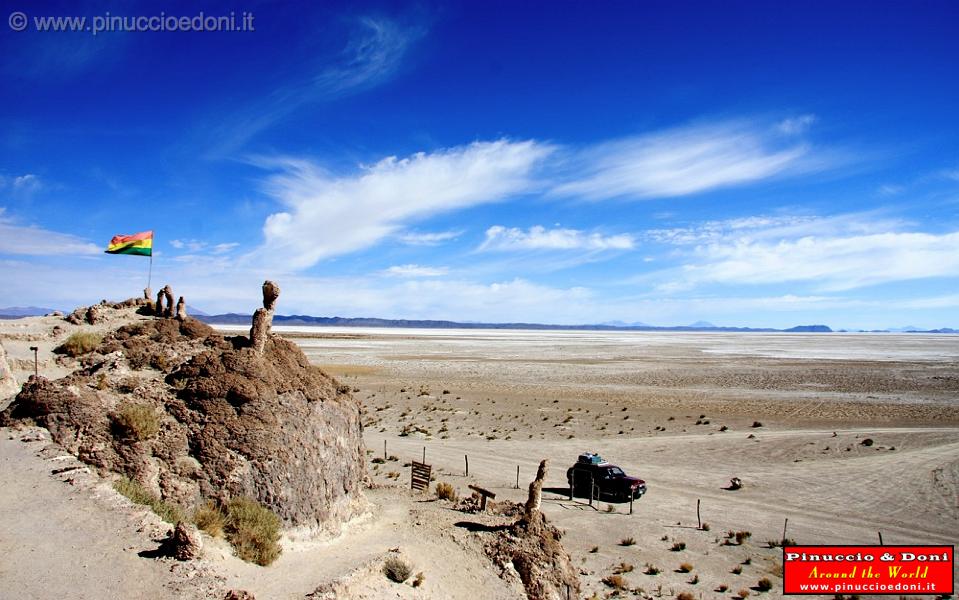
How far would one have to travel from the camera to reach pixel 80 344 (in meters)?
17.8

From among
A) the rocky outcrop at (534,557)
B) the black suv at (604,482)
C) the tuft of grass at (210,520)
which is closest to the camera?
the tuft of grass at (210,520)

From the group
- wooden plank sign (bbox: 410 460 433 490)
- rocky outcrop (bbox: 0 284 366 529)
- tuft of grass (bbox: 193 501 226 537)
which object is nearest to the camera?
tuft of grass (bbox: 193 501 226 537)

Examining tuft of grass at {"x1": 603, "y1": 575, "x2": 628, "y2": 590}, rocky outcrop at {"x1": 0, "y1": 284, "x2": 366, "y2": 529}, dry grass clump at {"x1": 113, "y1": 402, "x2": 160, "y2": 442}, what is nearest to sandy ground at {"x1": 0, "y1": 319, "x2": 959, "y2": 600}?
tuft of grass at {"x1": 603, "y1": 575, "x2": 628, "y2": 590}

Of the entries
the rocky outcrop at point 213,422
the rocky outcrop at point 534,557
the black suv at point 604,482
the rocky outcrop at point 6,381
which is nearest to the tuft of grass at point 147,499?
the rocky outcrop at point 213,422

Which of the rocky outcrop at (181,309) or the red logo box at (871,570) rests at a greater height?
the rocky outcrop at (181,309)

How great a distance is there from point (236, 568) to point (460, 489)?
46.1 feet

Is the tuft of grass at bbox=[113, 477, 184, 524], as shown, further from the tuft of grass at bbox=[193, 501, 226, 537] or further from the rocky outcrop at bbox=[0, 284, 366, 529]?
the tuft of grass at bbox=[193, 501, 226, 537]

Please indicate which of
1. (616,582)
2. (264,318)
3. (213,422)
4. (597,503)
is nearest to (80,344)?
(264,318)

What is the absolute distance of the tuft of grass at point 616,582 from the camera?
15.4m

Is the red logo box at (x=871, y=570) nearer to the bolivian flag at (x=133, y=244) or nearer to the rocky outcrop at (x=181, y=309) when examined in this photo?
the rocky outcrop at (x=181, y=309)

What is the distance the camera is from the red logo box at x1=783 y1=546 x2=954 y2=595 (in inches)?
625

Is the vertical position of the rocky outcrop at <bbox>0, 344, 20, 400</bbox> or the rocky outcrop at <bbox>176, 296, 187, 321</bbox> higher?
the rocky outcrop at <bbox>176, 296, 187, 321</bbox>

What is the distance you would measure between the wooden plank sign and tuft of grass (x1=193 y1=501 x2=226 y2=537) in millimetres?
11391

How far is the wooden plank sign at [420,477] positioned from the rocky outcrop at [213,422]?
670 cm
